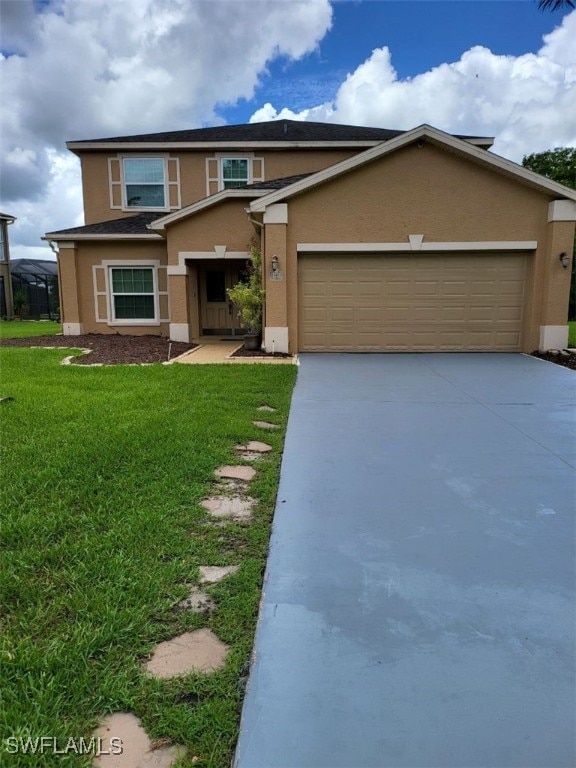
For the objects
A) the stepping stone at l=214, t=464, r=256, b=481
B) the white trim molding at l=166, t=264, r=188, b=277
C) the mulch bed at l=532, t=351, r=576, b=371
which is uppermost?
the white trim molding at l=166, t=264, r=188, b=277

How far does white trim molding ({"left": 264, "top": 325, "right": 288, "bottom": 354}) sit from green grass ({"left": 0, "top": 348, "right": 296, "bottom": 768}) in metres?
5.52

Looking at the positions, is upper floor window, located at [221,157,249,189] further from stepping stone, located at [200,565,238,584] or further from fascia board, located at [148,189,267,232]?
stepping stone, located at [200,565,238,584]

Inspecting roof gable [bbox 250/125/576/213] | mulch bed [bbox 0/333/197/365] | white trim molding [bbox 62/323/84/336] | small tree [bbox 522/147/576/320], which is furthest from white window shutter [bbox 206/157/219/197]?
small tree [bbox 522/147/576/320]

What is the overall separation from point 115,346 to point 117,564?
10.6m

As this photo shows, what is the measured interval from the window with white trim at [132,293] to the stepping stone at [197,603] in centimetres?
1340

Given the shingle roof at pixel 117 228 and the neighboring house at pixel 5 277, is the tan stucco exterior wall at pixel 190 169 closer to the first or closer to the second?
the shingle roof at pixel 117 228

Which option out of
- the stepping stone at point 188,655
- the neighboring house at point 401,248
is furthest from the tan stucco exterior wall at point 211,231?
the stepping stone at point 188,655

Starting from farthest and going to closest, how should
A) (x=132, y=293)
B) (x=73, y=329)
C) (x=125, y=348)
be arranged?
(x=73, y=329)
(x=132, y=293)
(x=125, y=348)

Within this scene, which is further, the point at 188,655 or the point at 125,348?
the point at 125,348

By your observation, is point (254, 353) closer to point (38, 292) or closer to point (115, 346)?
point (115, 346)

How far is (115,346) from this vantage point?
12.6m

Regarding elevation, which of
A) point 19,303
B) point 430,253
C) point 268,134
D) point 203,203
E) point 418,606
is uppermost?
point 268,134
